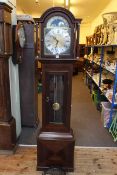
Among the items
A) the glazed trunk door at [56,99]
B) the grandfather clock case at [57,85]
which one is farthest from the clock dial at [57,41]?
the glazed trunk door at [56,99]

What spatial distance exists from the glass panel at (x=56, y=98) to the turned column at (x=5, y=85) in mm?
586

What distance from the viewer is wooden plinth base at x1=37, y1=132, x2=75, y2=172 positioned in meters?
1.87

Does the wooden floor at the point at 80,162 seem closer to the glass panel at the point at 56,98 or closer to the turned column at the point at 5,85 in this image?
the turned column at the point at 5,85

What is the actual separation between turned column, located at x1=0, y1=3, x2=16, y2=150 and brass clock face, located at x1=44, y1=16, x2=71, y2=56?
516 mm

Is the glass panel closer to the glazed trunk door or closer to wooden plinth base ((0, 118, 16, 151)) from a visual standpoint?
the glazed trunk door

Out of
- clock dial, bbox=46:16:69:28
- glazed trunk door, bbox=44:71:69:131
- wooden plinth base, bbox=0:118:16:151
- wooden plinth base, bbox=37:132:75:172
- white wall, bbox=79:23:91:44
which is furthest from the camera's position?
white wall, bbox=79:23:91:44

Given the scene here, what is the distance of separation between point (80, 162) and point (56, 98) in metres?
0.88

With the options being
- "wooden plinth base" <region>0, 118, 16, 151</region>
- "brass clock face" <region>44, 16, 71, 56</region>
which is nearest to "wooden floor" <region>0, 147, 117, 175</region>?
"wooden plinth base" <region>0, 118, 16, 151</region>

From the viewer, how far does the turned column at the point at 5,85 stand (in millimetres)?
1876

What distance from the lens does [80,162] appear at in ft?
6.98

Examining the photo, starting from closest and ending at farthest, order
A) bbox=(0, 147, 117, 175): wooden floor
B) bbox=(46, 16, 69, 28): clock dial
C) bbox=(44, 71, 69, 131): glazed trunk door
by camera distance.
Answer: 1. bbox=(46, 16, 69, 28): clock dial
2. bbox=(44, 71, 69, 131): glazed trunk door
3. bbox=(0, 147, 117, 175): wooden floor

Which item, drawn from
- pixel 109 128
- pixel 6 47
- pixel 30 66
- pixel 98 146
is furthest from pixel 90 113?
pixel 6 47

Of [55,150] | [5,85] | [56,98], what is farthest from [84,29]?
[55,150]

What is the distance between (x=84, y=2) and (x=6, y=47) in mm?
3879
